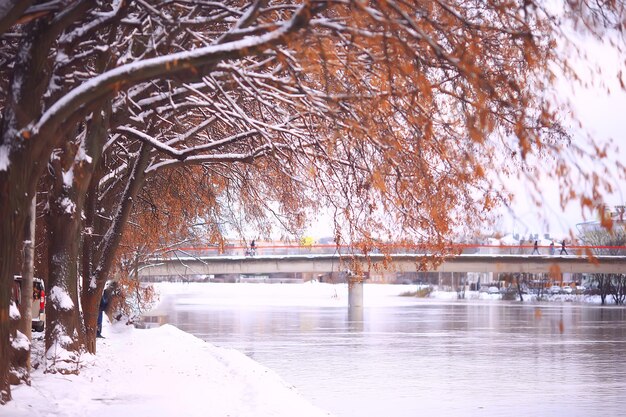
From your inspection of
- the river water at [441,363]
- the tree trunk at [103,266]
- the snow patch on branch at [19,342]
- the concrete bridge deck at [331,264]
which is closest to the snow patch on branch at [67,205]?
the snow patch on branch at [19,342]

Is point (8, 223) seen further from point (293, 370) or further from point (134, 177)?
point (293, 370)

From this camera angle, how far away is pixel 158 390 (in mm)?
15398

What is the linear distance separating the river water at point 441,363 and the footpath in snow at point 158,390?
8.79 ft

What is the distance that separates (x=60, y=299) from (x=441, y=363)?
1886 centimetres

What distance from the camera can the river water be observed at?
21.5 meters

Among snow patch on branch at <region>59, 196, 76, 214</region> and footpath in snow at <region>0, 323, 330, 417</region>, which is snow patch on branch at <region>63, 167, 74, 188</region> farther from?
footpath in snow at <region>0, 323, 330, 417</region>

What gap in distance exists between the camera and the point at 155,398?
47.4 feet

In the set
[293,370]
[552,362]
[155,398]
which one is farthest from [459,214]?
[552,362]

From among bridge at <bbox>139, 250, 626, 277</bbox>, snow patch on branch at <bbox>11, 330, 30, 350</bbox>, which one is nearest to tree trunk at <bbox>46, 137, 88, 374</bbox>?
snow patch on branch at <bbox>11, 330, 30, 350</bbox>

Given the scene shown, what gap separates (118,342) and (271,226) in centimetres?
528

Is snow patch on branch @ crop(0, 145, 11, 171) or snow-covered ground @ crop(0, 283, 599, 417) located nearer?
A: snow patch on branch @ crop(0, 145, 11, 171)

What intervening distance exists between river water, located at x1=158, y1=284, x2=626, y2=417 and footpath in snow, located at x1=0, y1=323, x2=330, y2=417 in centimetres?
268

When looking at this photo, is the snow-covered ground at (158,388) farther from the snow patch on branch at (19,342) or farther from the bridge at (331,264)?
the bridge at (331,264)

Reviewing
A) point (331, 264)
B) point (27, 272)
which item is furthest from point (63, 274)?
point (331, 264)
